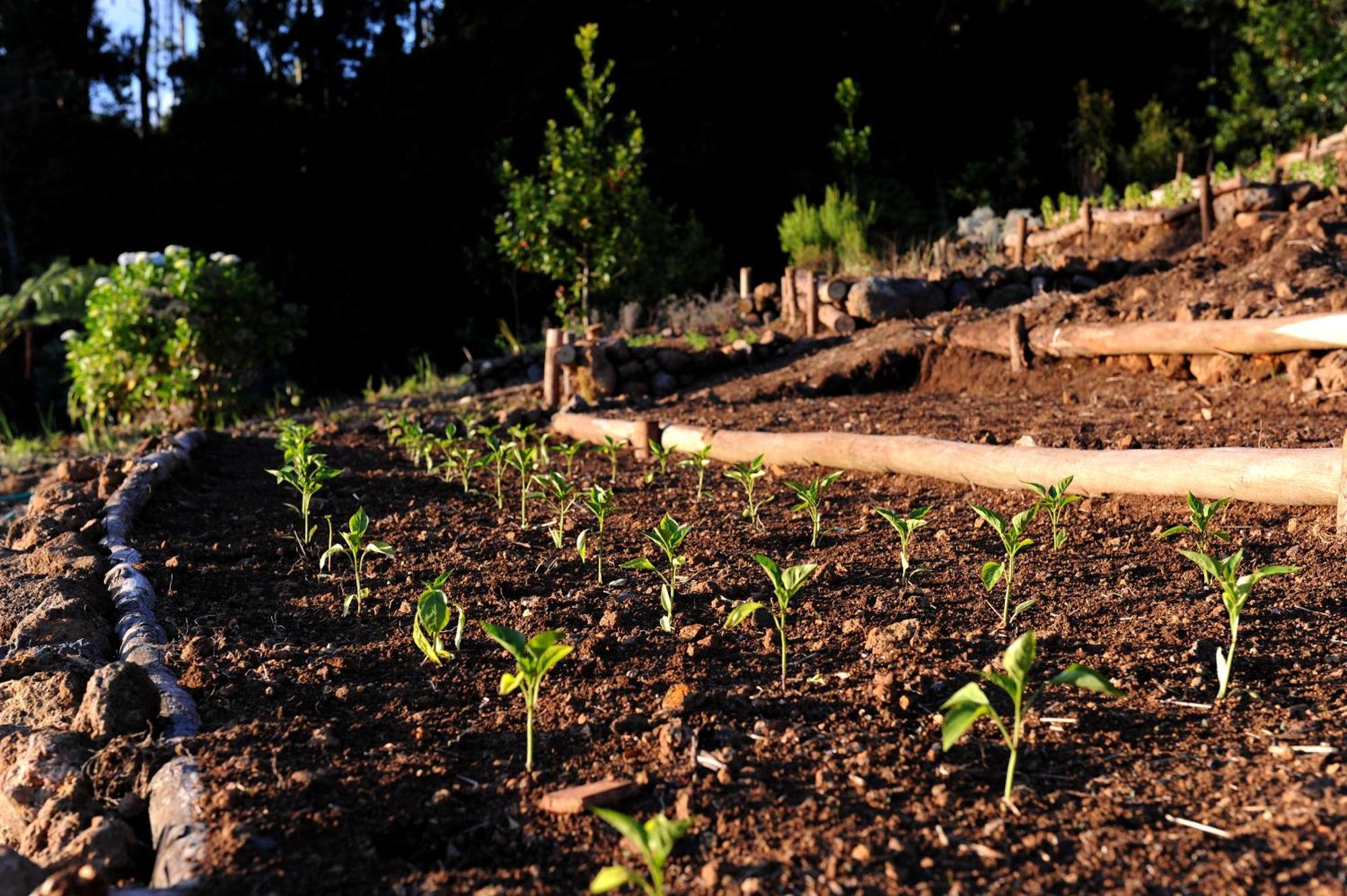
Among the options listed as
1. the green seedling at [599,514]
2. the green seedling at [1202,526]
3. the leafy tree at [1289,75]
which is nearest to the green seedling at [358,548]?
the green seedling at [599,514]

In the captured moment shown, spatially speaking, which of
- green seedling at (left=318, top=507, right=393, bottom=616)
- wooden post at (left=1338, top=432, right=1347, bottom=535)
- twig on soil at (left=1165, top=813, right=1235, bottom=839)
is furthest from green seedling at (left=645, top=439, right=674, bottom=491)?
twig on soil at (left=1165, top=813, right=1235, bottom=839)

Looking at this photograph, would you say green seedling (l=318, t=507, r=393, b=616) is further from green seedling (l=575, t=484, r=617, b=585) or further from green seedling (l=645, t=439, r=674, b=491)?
green seedling (l=645, t=439, r=674, b=491)

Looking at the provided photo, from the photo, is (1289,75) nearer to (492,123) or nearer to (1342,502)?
(492,123)

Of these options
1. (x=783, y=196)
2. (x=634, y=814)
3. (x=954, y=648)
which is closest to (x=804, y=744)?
(x=634, y=814)

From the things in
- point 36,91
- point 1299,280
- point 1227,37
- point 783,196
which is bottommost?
point 1299,280

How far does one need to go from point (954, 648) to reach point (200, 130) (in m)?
15.1

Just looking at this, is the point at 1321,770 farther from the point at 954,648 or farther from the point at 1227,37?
the point at 1227,37

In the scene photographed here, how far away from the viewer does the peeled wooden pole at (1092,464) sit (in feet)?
11.5

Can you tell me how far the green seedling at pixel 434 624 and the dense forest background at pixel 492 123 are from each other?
10109 mm

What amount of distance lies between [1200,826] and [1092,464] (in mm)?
2284

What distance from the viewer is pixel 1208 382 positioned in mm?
6020

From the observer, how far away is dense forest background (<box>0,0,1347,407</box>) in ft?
47.4

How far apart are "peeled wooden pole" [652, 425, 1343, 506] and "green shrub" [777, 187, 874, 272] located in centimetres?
664

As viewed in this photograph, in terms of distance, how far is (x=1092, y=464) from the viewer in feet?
12.9
